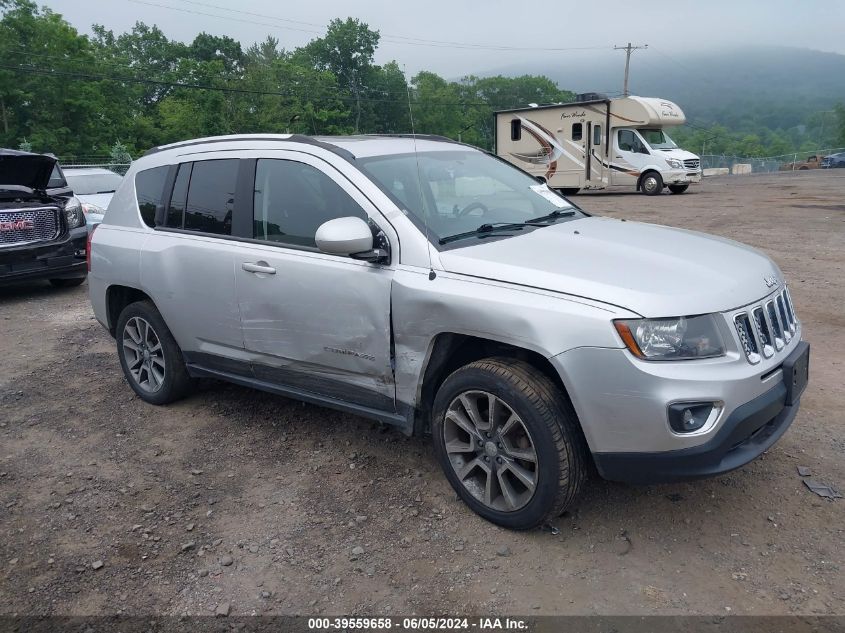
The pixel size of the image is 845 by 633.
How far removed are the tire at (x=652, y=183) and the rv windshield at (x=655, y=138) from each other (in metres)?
0.93

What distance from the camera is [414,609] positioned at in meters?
2.74

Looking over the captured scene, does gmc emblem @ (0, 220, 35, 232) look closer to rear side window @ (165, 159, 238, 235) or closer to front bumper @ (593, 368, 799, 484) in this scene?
rear side window @ (165, 159, 238, 235)

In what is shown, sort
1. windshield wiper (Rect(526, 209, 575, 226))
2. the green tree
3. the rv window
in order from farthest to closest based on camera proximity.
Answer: the rv window, the green tree, windshield wiper (Rect(526, 209, 575, 226))

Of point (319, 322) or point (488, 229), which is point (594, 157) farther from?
point (319, 322)

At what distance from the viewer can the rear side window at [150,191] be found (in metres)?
4.71

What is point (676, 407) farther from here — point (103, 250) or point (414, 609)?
point (103, 250)

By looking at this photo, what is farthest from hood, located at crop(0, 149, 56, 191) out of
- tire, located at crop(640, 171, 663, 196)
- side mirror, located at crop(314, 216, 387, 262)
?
tire, located at crop(640, 171, 663, 196)

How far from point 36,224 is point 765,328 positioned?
865 cm

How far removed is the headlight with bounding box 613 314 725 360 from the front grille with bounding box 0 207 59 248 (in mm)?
8235

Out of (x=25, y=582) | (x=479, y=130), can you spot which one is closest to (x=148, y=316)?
(x=25, y=582)

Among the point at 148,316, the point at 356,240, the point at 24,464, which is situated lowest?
the point at 24,464

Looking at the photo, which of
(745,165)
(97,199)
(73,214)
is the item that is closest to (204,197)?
Answer: (73,214)

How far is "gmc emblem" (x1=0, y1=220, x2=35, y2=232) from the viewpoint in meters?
8.34

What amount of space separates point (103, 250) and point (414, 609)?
3.63 m
